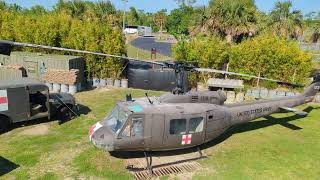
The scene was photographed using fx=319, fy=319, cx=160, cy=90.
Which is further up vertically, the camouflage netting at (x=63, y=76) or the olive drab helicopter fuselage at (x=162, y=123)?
the camouflage netting at (x=63, y=76)

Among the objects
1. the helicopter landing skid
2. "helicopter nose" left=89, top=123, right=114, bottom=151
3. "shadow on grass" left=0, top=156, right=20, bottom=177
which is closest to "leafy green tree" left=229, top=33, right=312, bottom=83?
the helicopter landing skid

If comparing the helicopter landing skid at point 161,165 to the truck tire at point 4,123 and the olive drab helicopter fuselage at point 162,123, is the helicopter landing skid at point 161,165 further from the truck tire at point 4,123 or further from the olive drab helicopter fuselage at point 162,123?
the truck tire at point 4,123

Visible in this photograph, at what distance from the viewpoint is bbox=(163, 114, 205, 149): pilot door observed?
12102 millimetres

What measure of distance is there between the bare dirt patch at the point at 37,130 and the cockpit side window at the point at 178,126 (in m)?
6.72

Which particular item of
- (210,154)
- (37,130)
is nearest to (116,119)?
(210,154)

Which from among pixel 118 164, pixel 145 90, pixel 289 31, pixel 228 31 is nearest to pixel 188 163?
pixel 118 164

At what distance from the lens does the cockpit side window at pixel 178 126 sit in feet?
39.8

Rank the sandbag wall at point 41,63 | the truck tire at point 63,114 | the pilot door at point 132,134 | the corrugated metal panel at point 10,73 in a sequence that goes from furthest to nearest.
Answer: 1. the sandbag wall at point 41,63
2. the corrugated metal panel at point 10,73
3. the truck tire at point 63,114
4. the pilot door at point 132,134

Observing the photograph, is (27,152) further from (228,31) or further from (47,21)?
(228,31)

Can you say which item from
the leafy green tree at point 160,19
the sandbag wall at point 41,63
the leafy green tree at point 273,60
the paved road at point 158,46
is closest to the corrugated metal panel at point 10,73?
the sandbag wall at point 41,63

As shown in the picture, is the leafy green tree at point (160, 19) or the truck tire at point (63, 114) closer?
the truck tire at point (63, 114)

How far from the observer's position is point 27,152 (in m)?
13.1

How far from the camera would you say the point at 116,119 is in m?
12.2

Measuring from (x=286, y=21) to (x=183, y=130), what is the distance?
3630 centimetres
